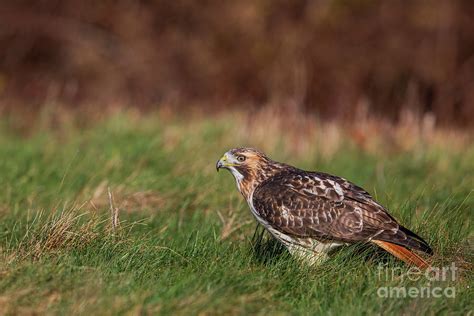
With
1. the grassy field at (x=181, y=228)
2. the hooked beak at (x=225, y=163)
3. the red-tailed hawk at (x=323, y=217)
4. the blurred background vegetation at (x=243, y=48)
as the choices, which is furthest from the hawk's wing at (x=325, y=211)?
the blurred background vegetation at (x=243, y=48)

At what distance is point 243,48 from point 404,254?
721 inches

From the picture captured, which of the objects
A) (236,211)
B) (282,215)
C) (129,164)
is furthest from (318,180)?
(129,164)

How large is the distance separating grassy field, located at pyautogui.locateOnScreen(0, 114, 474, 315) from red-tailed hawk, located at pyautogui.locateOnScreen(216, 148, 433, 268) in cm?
15

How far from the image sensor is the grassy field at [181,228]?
5.06 metres

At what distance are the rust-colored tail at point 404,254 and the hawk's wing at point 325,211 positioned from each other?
0.07 m

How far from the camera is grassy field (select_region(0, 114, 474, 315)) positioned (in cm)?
506

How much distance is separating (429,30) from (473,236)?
17.4 m

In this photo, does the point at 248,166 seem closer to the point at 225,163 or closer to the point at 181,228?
the point at 225,163

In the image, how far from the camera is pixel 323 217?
6152mm

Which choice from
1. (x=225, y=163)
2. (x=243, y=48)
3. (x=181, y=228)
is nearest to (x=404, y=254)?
(x=225, y=163)

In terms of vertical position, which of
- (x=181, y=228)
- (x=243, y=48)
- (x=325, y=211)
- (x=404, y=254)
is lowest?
(x=243, y=48)

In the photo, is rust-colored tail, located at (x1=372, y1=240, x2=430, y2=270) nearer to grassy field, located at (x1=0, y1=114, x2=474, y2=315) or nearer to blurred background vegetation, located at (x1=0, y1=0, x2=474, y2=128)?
grassy field, located at (x1=0, y1=114, x2=474, y2=315)

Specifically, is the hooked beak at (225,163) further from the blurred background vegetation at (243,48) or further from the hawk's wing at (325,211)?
the blurred background vegetation at (243,48)

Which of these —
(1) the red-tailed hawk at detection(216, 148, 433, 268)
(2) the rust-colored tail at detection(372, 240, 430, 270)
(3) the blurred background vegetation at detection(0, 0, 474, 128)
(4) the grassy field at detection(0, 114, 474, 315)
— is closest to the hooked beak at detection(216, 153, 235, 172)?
(1) the red-tailed hawk at detection(216, 148, 433, 268)
